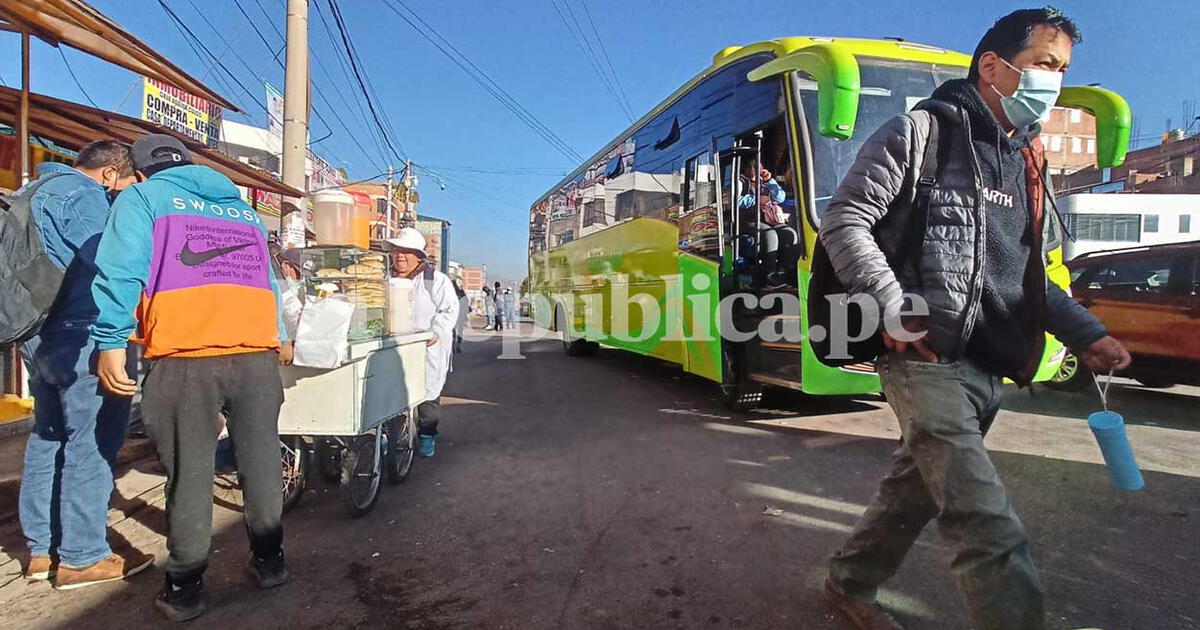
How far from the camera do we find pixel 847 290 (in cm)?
198

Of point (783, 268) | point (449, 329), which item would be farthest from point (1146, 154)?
point (449, 329)

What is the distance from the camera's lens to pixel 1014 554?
5.59ft

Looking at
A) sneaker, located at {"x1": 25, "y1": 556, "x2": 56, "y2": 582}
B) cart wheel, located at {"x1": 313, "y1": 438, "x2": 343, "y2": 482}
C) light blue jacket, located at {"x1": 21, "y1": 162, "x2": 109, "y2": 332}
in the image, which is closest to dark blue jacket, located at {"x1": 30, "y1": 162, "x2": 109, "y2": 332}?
light blue jacket, located at {"x1": 21, "y1": 162, "x2": 109, "y2": 332}

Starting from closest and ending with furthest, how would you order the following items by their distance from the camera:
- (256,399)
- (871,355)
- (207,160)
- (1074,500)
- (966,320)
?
(966,320) < (871,355) < (256,399) < (1074,500) < (207,160)

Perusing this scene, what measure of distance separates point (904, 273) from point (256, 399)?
8.50 ft

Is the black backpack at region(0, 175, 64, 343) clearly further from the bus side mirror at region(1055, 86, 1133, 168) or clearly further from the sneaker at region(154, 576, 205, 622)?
the bus side mirror at region(1055, 86, 1133, 168)

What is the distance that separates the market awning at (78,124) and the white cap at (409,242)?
1.55m

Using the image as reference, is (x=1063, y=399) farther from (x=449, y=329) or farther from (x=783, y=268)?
(x=449, y=329)

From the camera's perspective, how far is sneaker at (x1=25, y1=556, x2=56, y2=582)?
2869mm

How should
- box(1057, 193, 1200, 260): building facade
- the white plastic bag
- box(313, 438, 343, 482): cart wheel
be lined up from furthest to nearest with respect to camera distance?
box(1057, 193, 1200, 260): building facade
box(313, 438, 343, 482): cart wheel
the white plastic bag

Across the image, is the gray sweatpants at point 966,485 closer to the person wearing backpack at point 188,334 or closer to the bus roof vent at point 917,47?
the person wearing backpack at point 188,334

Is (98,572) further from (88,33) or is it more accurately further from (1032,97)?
(1032,97)

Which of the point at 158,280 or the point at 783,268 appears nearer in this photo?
the point at 158,280

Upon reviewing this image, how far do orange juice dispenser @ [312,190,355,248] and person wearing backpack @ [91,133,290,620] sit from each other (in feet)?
5.29
